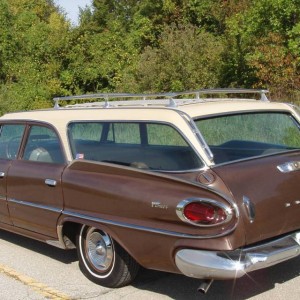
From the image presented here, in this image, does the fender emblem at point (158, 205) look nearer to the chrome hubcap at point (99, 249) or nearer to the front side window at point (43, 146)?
the chrome hubcap at point (99, 249)

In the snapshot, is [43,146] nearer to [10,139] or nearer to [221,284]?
[10,139]

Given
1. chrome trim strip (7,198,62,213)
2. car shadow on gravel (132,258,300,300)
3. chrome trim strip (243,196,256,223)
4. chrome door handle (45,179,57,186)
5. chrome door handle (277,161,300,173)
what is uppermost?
chrome door handle (277,161,300,173)

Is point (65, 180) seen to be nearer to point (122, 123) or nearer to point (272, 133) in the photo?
point (122, 123)

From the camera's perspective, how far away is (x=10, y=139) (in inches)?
242

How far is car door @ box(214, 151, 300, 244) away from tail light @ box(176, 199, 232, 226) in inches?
5.1

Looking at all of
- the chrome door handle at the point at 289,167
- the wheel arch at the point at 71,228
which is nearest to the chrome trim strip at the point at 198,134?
the chrome door handle at the point at 289,167

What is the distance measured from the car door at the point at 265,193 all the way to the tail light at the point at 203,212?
13 centimetres

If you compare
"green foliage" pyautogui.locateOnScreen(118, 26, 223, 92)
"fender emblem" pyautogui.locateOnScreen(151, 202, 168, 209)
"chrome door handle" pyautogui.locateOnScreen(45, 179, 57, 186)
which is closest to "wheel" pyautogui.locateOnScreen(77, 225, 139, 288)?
"chrome door handle" pyautogui.locateOnScreen(45, 179, 57, 186)

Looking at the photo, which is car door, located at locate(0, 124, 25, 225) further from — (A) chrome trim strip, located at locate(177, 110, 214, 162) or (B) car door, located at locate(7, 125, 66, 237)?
(A) chrome trim strip, located at locate(177, 110, 214, 162)

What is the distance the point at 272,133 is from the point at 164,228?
172 cm

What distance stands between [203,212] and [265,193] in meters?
0.50

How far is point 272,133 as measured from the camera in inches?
209

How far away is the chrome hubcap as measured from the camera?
4.80 metres

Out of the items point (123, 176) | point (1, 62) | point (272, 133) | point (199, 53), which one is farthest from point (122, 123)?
point (1, 62)
